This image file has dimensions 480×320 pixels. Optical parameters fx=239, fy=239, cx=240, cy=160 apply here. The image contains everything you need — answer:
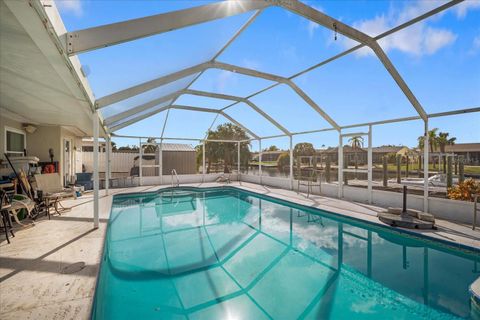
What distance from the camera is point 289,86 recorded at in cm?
719

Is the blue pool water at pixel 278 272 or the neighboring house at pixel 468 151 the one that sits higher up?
the neighboring house at pixel 468 151

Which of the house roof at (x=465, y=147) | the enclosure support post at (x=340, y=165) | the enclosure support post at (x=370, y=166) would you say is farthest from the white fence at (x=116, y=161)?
the house roof at (x=465, y=147)

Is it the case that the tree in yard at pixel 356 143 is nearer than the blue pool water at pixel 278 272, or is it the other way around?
the blue pool water at pixel 278 272

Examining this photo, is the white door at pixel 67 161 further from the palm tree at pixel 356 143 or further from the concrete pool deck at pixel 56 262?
the palm tree at pixel 356 143

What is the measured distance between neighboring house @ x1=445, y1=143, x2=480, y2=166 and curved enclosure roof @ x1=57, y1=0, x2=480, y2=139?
3.45ft

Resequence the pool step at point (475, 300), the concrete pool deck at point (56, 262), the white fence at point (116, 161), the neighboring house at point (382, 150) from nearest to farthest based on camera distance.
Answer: the concrete pool deck at point (56, 262) → the pool step at point (475, 300) → the neighboring house at point (382, 150) → the white fence at point (116, 161)

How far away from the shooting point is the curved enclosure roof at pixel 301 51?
→ 295cm

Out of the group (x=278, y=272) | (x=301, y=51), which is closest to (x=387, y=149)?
(x=301, y=51)

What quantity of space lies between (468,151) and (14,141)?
11738 millimetres

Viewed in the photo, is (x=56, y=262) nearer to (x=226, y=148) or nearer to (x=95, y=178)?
(x=95, y=178)

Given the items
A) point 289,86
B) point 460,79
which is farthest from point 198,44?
point 460,79

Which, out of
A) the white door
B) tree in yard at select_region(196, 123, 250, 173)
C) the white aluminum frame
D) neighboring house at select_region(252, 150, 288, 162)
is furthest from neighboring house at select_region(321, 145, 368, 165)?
the white door

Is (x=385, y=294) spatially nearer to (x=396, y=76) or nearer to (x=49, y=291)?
(x=49, y=291)

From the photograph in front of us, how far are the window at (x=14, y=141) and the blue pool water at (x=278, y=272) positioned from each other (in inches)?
141
